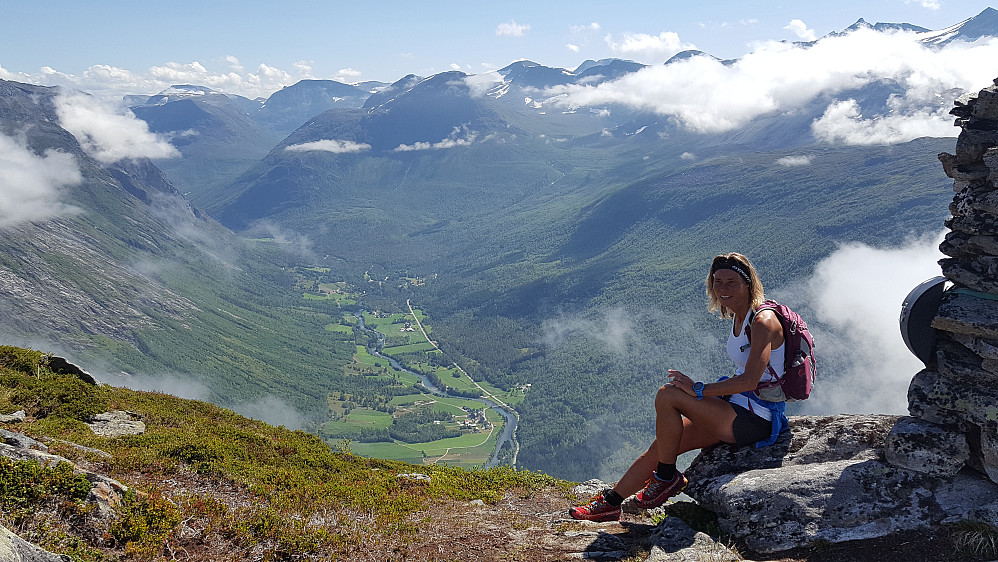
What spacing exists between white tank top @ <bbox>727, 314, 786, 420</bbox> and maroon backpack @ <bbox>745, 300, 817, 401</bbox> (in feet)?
0.44

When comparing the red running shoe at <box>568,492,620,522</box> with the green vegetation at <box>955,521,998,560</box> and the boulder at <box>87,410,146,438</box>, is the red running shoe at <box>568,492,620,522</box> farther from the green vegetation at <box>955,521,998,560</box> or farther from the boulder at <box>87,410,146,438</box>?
the boulder at <box>87,410,146,438</box>

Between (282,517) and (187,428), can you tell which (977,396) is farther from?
(187,428)

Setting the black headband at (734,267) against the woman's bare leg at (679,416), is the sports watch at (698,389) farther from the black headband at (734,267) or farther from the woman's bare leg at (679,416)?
the black headband at (734,267)

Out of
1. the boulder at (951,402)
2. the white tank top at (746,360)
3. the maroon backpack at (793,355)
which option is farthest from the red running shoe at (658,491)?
the boulder at (951,402)

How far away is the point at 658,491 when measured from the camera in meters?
12.8

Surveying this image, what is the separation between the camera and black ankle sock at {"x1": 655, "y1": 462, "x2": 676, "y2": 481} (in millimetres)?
12586

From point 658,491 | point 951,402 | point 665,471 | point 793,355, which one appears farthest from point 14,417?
point 951,402

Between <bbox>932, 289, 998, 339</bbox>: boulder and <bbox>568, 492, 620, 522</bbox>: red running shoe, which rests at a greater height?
<bbox>932, 289, 998, 339</bbox>: boulder

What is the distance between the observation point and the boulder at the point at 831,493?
1083cm

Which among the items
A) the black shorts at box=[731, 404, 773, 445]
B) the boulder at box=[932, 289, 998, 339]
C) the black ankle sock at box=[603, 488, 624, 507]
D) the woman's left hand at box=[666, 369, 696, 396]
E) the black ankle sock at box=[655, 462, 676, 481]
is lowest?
the black ankle sock at box=[603, 488, 624, 507]

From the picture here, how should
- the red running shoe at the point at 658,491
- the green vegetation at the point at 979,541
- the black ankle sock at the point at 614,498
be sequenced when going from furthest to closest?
the black ankle sock at the point at 614,498
the red running shoe at the point at 658,491
the green vegetation at the point at 979,541

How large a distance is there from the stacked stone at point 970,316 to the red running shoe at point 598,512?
5.92 m

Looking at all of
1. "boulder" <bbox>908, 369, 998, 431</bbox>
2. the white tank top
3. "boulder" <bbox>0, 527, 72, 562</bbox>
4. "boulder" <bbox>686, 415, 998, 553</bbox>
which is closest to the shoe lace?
"boulder" <bbox>686, 415, 998, 553</bbox>

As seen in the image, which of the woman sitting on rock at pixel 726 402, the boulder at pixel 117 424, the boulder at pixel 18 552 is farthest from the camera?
the boulder at pixel 117 424
